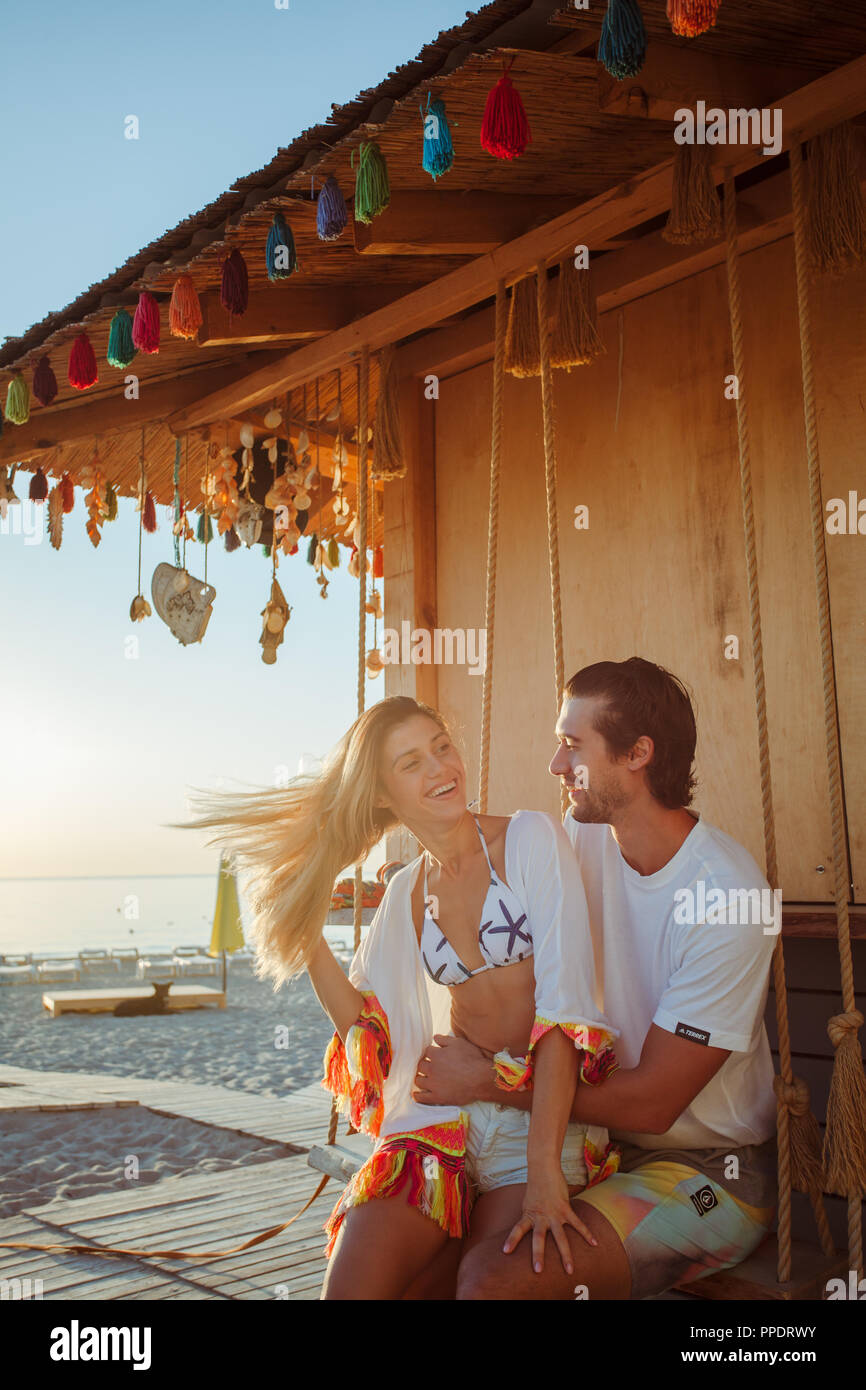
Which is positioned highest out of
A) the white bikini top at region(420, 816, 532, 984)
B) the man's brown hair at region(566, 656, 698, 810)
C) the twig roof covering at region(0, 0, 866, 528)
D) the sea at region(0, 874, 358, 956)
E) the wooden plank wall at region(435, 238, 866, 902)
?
the twig roof covering at region(0, 0, 866, 528)

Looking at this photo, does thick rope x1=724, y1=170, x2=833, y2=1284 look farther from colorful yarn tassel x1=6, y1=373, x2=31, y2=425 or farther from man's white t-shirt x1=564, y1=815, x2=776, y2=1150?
colorful yarn tassel x1=6, y1=373, x2=31, y2=425

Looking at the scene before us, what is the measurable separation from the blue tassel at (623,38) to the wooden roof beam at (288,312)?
5.40 ft

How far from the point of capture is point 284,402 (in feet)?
14.4

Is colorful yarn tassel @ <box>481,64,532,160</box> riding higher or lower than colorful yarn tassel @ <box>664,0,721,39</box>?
higher

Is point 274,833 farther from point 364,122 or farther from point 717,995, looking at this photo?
point 364,122

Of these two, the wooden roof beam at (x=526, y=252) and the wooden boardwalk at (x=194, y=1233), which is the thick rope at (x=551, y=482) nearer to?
the wooden roof beam at (x=526, y=252)

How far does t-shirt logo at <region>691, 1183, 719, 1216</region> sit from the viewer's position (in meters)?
1.98

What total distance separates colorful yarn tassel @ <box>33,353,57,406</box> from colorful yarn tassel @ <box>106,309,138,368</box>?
49 centimetres

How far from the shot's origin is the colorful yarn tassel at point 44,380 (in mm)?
3447

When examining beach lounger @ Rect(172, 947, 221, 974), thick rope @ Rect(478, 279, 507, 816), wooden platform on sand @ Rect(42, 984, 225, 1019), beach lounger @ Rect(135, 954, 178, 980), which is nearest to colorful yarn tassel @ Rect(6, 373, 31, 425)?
thick rope @ Rect(478, 279, 507, 816)

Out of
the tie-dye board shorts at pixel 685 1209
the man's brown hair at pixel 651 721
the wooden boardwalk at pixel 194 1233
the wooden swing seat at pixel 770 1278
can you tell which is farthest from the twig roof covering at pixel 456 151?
the wooden boardwalk at pixel 194 1233

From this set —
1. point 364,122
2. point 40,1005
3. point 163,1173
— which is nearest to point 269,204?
point 364,122

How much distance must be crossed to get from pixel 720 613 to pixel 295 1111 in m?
4.55

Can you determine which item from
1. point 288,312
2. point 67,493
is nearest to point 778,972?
point 288,312
